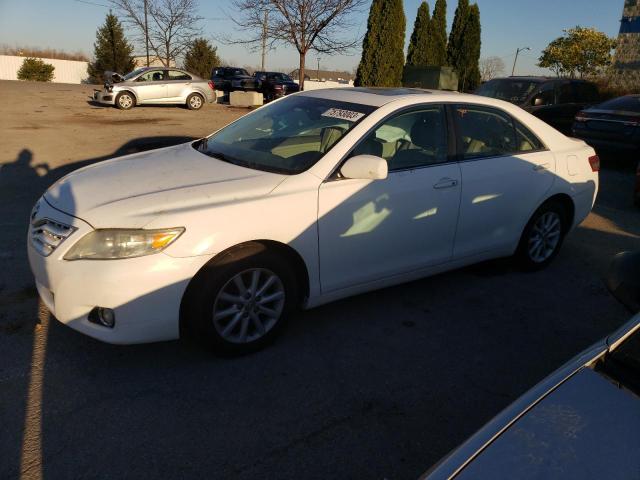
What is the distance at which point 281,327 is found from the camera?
11.3ft

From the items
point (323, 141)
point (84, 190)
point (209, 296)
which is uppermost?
point (323, 141)

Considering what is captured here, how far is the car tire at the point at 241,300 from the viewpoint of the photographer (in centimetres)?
302

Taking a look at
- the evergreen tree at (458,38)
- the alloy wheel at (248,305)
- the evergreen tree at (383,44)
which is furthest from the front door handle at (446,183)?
the evergreen tree at (458,38)

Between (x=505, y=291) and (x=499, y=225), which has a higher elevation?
(x=499, y=225)

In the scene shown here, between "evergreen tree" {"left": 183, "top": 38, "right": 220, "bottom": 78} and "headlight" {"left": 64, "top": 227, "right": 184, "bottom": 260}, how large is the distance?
40435 millimetres

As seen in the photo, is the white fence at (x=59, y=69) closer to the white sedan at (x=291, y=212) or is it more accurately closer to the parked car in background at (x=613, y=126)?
the parked car in background at (x=613, y=126)

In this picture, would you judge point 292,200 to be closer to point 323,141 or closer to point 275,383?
point 323,141

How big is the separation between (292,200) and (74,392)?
1.60 metres

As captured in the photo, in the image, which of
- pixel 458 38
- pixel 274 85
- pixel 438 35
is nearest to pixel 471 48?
pixel 458 38

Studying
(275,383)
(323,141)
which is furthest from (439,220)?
(275,383)

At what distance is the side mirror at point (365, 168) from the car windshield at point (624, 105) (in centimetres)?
910

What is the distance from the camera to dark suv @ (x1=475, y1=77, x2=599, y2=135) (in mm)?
12398

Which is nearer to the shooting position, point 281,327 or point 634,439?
point 634,439

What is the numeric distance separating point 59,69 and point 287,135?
2038 inches
